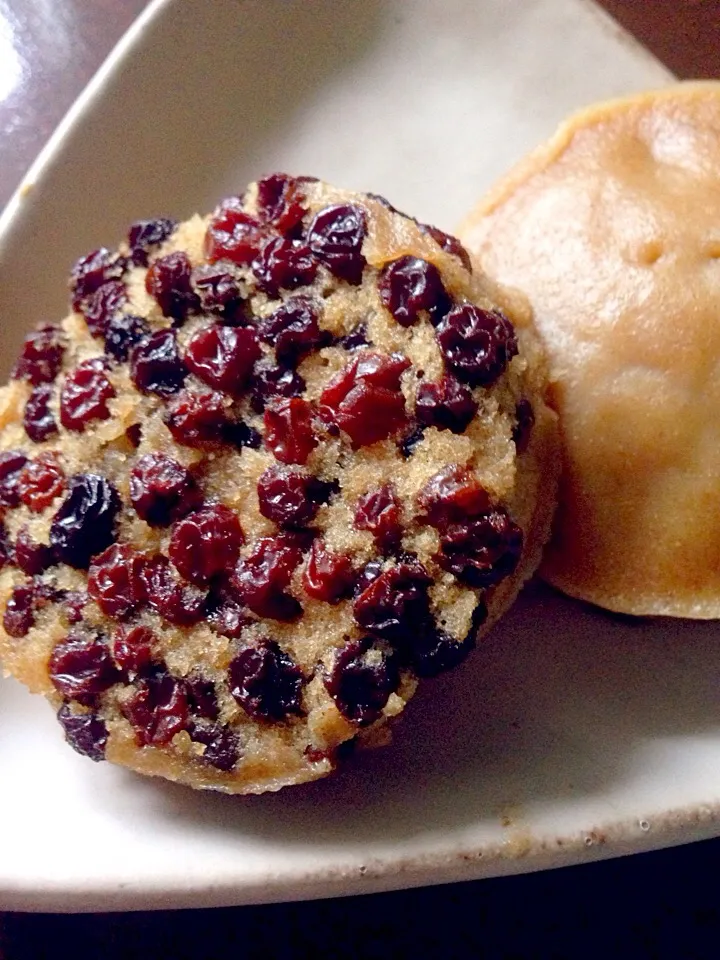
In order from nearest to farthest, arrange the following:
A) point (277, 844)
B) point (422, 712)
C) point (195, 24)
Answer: point (277, 844) < point (422, 712) < point (195, 24)

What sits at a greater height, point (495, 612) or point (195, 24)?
point (195, 24)

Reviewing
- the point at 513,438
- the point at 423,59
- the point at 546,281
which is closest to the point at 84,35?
the point at 423,59

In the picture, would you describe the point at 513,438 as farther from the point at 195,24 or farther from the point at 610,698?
the point at 195,24

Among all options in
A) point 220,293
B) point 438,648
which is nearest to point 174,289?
point 220,293

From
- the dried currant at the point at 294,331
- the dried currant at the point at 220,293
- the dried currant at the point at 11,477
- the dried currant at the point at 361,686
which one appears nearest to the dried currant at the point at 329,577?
the dried currant at the point at 361,686

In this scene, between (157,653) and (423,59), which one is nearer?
(157,653)

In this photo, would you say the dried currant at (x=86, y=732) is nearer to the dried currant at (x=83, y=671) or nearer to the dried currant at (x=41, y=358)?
the dried currant at (x=83, y=671)

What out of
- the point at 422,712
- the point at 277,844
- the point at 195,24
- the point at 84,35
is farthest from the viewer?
the point at 84,35
